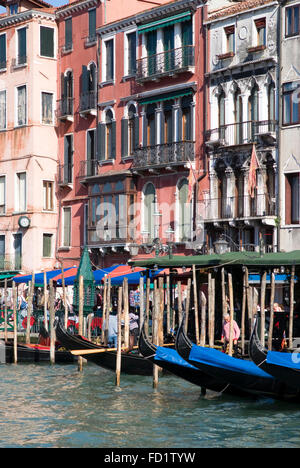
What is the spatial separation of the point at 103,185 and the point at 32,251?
3854mm

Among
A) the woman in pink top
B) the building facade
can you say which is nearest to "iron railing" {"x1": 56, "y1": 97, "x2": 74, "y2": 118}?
the building facade

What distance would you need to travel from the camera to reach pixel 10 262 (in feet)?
118

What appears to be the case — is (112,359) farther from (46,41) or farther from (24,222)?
(46,41)

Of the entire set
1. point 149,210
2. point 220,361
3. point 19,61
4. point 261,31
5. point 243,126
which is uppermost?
point 19,61

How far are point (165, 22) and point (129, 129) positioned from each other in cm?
370

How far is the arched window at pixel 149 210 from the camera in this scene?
3158 cm

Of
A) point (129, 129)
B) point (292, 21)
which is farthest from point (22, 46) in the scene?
point (292, 21)

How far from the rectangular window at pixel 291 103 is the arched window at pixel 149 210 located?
6.08 meters

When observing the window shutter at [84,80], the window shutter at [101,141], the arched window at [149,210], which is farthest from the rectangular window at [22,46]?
the arched window at [149,210]

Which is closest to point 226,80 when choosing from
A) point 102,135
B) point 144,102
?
point 144,102

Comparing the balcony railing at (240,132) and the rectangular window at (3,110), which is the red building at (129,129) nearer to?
the balcony railing at (240,132)

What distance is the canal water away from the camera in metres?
13.9

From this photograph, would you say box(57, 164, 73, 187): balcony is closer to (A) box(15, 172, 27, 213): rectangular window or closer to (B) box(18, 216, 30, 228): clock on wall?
(A) box(15, 172, 27, 213): rectangular window

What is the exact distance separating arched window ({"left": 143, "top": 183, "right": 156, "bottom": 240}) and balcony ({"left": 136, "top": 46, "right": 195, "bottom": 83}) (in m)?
3.39
